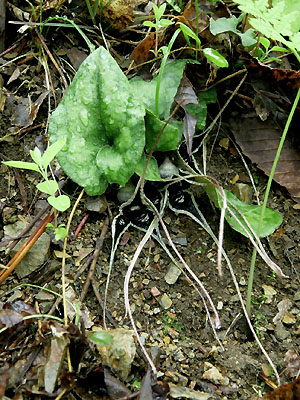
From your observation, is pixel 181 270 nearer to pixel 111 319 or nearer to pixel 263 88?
pixel 111 319

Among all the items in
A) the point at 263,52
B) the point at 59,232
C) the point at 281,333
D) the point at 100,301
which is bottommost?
the point at 281,333

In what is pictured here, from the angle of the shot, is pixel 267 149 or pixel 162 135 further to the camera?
pixel 267 149

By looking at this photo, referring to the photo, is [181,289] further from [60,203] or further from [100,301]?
[60,203]

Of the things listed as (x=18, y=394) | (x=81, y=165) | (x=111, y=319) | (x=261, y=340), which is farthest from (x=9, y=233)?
(x=261, y=340)

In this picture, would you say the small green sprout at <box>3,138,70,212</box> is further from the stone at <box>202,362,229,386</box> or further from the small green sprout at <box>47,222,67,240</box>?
the stone at <box>202,362,229,386</box>

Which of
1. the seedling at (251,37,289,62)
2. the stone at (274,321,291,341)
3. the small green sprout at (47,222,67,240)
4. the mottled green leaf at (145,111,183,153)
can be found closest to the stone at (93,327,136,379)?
the small green sprout at (47,222,67,240)

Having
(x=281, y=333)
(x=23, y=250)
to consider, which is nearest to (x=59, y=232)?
(x=23, y=250)
